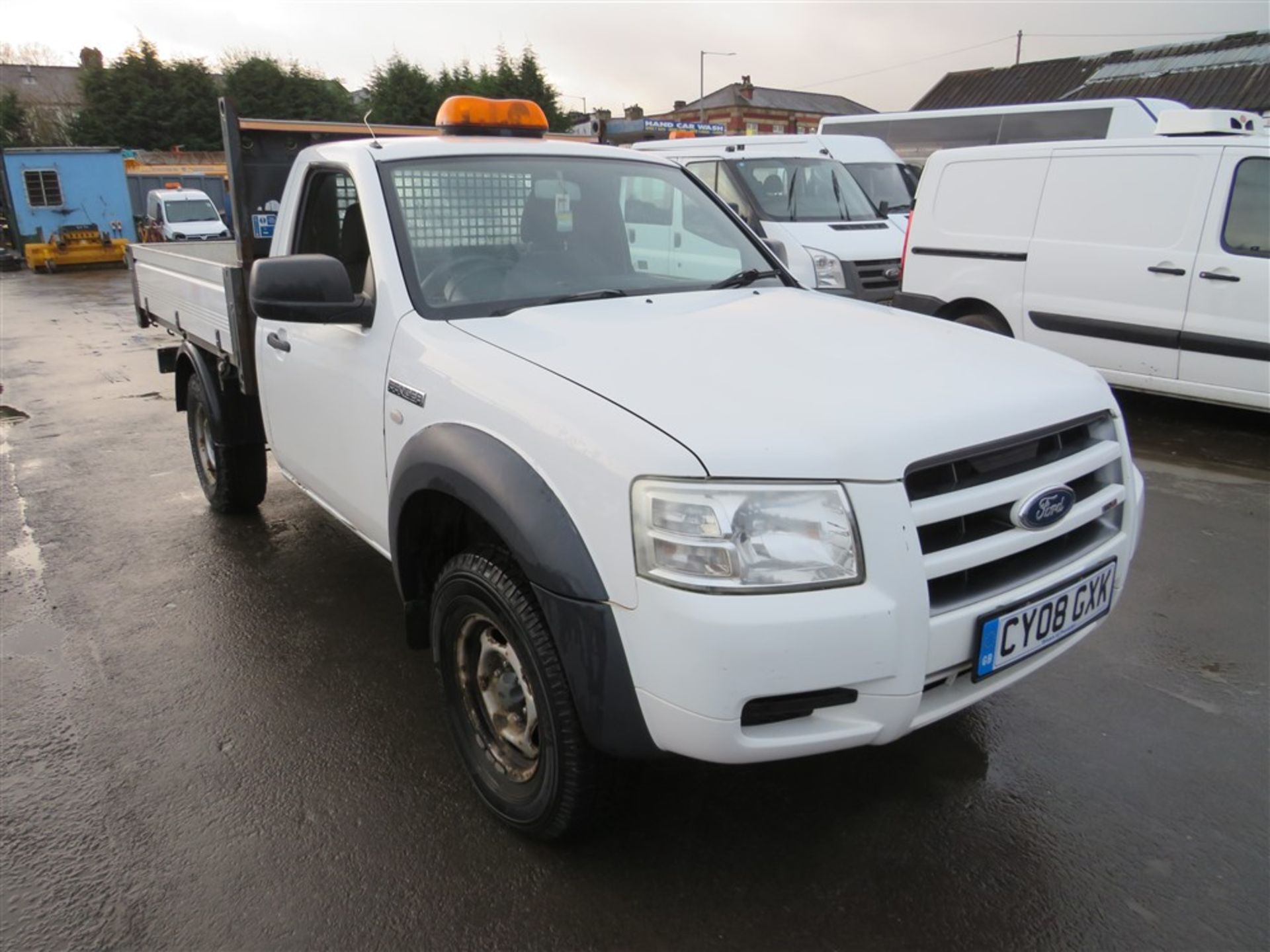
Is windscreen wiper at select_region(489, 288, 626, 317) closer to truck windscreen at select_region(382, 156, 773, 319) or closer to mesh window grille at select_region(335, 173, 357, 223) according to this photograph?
truck windscreen at select_region(382, 156, 773, 319)

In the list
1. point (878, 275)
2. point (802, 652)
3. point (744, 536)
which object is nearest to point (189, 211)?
point (878, 275)

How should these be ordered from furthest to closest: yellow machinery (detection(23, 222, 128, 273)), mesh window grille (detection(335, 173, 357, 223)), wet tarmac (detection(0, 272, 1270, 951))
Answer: yellow machinery (detection(23, 222, 128, 273)) → mesh window grille (detection(335, 173, 357, 223)) → wet tarmac (detection(0, 272, 1270, 951))

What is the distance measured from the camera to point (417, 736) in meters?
3.03

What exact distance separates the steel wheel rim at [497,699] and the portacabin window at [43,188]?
27221 millimetres

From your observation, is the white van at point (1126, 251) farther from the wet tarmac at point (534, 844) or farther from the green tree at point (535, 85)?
the green tree at point (535, 85)

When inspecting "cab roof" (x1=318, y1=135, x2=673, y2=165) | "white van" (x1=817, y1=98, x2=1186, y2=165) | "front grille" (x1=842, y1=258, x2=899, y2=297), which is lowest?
"front grille" (x1=842, y1=258, x2=899, y2=297)

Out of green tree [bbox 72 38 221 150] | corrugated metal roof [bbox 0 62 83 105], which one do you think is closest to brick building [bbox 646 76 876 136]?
green tree [bbox 72 38 221 150]

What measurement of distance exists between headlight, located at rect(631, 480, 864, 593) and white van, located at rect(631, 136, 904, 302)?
6.89 m

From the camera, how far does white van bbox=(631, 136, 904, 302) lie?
8.70m

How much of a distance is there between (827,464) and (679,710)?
60 centimetres

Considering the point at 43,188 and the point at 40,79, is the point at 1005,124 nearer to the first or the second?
the point at 43,188

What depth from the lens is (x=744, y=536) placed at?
6.22ft

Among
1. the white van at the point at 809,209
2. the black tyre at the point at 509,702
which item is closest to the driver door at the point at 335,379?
the black tyre at the point at 509,702

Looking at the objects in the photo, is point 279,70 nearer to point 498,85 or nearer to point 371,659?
point 498,85
